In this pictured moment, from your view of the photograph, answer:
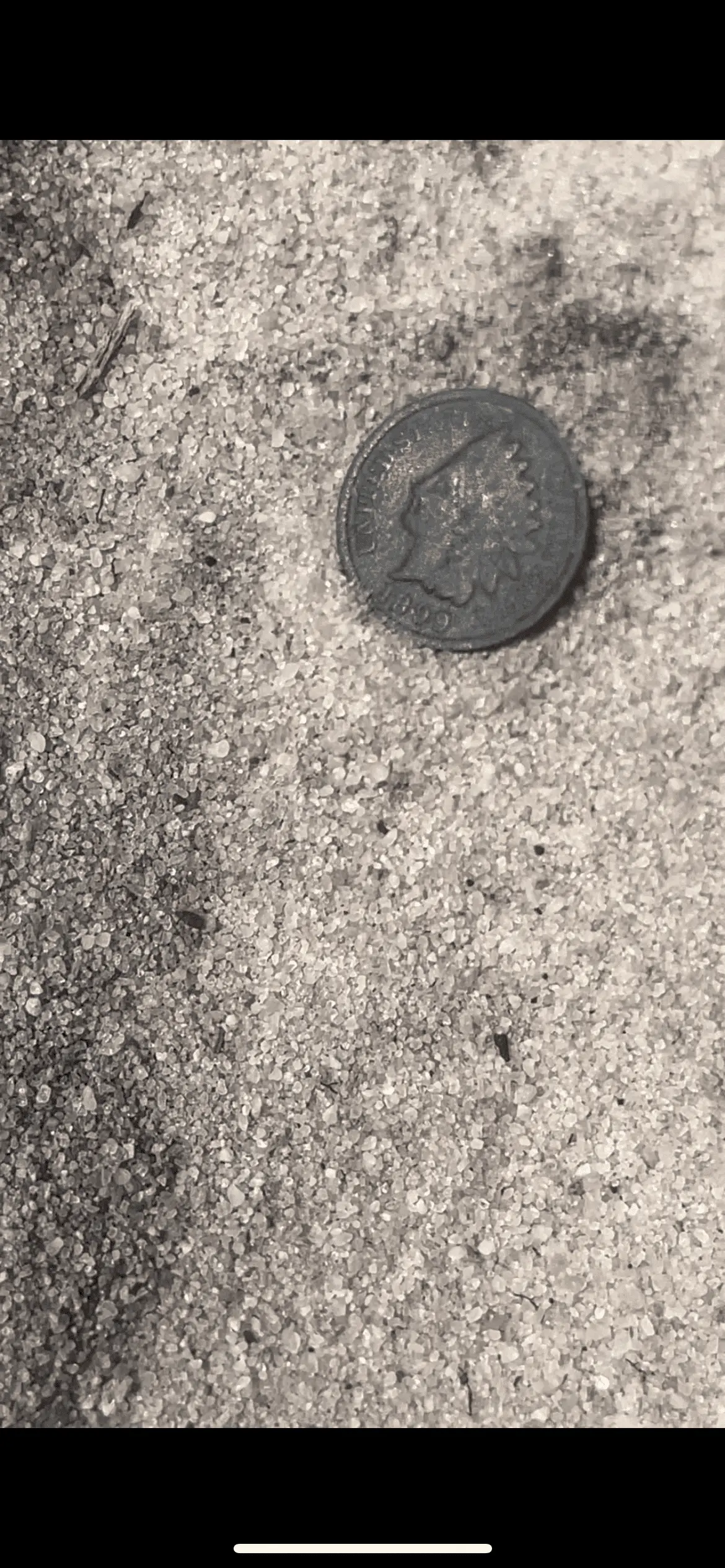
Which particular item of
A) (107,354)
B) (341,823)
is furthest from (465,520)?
(107,354)

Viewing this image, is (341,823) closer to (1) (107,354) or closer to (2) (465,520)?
(2) (465,520)

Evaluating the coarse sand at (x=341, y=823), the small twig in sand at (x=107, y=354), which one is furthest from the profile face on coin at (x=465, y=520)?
the small twig in sand at (x=107, y=354)

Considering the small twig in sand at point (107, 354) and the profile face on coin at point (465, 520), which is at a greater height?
the small twig in sand at point (107, 354)

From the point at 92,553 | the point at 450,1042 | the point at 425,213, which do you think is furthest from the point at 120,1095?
the point at 425,213

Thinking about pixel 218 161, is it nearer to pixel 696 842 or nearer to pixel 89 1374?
pixel 696 842

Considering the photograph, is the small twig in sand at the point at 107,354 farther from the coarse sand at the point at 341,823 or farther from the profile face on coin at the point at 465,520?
the profile face on coin at the point at 465,520
